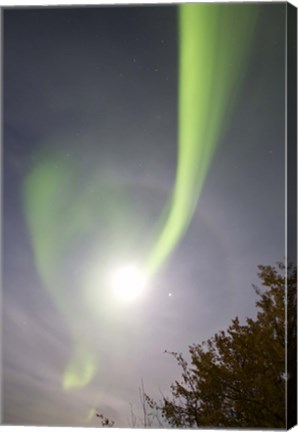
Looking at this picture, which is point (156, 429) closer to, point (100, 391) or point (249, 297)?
point (100, 391)

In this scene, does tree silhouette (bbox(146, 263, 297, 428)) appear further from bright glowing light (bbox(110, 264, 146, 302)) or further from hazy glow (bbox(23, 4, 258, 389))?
hazy glow (bbox(23, 4, 258, 389))

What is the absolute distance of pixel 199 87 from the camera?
15.7 ft

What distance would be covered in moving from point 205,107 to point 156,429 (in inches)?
85.6

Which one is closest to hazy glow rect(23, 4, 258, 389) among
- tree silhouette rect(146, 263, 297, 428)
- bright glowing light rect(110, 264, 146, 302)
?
bright glowing light rect(110, 264, 146, 302)

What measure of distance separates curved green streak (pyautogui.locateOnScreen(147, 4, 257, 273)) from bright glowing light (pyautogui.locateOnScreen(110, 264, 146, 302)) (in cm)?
9

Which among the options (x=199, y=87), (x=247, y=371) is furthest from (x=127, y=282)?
(x=199, y=87)

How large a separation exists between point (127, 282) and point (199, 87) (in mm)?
1383

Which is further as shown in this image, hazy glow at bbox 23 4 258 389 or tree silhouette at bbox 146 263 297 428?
hazy glow at bbox 23 4 258 389

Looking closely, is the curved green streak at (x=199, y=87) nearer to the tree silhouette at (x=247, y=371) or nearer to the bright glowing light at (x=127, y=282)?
the bright glowing light at (x=127, y=282)

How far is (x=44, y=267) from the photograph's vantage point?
4.79 meters

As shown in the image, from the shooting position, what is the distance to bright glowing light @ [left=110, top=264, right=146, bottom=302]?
470 centimetres

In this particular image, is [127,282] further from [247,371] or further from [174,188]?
[247,371]

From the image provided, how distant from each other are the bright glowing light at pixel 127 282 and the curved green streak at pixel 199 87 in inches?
3.7

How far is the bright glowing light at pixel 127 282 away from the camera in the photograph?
470 centimetres
